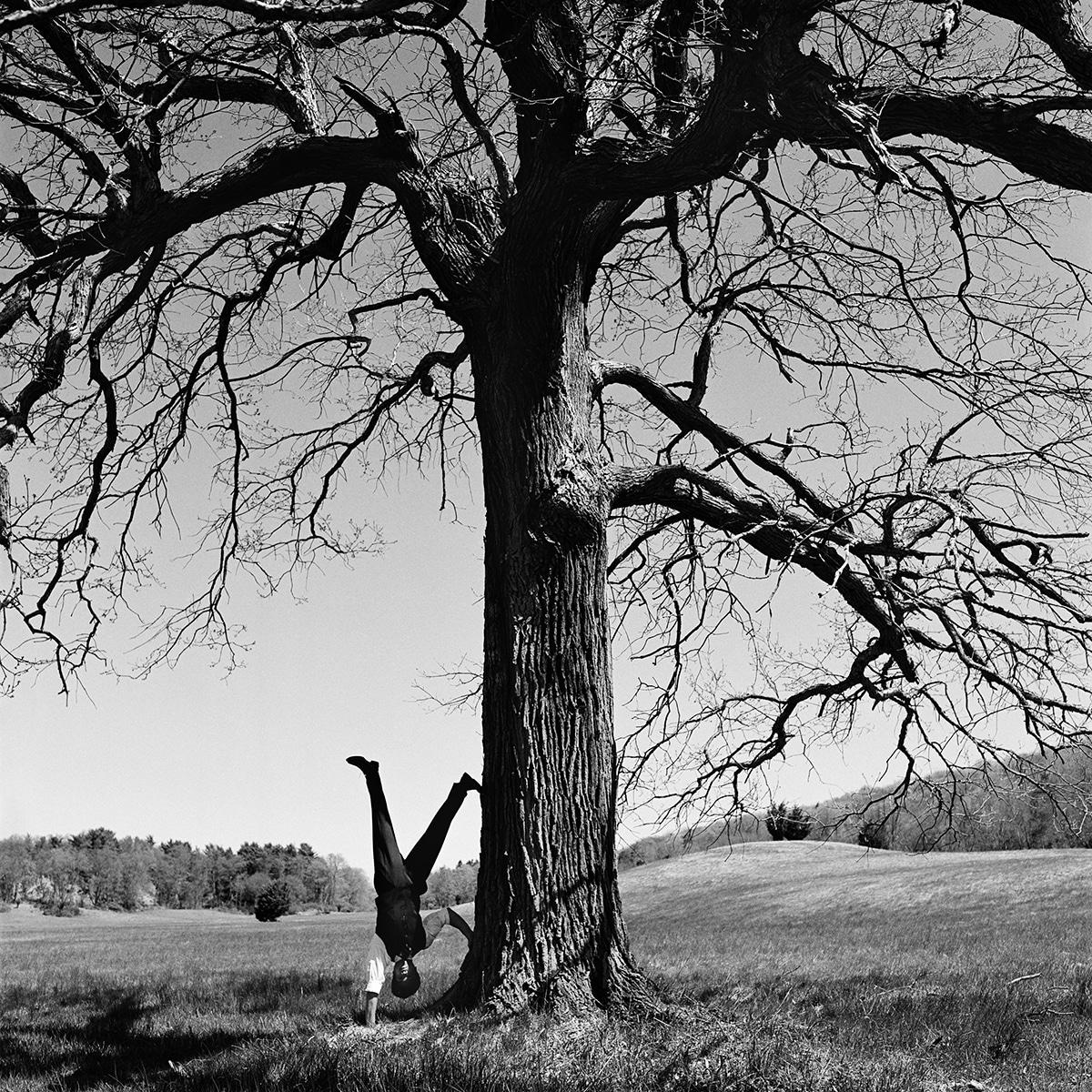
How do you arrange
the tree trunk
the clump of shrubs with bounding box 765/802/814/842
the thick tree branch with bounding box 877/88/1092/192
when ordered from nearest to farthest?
the thick tree branch with bounding box 877/88/1092/192
the tree trunk
the clump of shrubs with bounding box 765/802/814/842

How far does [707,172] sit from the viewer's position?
614 centimetres

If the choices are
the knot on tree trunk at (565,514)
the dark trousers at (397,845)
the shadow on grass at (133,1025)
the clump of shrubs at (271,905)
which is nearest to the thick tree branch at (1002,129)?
the knot on tree trunk at (565,514)

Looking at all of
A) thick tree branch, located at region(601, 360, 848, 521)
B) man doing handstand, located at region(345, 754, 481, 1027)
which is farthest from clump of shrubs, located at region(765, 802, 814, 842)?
man doing handstand, located at region(345, 754, 481, 1027)

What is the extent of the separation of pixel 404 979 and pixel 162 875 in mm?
117729

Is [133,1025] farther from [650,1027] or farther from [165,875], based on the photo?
[165,875]

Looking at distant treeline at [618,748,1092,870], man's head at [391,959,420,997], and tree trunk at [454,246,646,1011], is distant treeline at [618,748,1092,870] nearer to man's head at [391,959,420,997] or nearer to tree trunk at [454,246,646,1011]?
tree trunk at [454,246,646,1011]

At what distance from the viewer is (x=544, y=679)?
6.48 meters

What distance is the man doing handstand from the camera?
20.6 ft

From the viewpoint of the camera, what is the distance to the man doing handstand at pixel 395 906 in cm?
627

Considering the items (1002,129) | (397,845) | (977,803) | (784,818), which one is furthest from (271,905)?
(1002,129)

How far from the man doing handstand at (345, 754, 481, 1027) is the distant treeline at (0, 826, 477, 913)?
8159cm

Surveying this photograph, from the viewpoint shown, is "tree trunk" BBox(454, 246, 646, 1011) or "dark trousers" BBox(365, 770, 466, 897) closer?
"tree trunk" BBox(454, 246, 646, 1011)

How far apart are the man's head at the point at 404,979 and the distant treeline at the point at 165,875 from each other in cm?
8168

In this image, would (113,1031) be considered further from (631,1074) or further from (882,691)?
(882,691)
